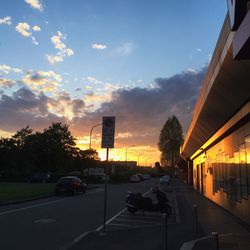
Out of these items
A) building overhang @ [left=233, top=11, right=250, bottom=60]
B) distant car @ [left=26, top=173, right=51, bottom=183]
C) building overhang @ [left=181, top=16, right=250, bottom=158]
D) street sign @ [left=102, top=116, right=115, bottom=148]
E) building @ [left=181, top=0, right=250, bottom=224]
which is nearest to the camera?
building overhang @ [left=233, top=11, right=250, bottom=60]

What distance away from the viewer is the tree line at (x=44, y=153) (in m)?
86.6

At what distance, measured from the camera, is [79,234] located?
12602 mm

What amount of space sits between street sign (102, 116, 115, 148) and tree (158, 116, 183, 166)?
96.2 metres

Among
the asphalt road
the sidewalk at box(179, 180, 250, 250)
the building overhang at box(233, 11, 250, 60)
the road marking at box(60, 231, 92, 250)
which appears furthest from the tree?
the building overhang at box(233, 11, 250, 60)

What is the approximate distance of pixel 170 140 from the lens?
360 ft

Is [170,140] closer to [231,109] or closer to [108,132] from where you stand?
[231,109]

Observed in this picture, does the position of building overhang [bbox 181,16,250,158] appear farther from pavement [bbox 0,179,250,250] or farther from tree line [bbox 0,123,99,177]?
tree line [bbox 0,123,99,177]

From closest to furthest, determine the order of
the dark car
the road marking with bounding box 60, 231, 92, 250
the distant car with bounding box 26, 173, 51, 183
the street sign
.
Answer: the road marking with bounding box 60, 231, 92, 250, the street sign, the dark car, the distant car with bounding box 26, 173, 51, 183

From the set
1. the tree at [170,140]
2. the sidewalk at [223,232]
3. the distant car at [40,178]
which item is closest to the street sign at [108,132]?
the sidewalk at [223,232]

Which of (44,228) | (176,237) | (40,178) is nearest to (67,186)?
(44,228)

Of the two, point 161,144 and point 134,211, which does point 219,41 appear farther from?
point 161,144

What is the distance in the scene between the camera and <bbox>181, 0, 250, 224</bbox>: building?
6.99 meters

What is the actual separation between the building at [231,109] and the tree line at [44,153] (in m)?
64.1

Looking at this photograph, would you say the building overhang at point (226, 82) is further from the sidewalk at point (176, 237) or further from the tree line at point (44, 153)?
the tree line at point (44, 153)
